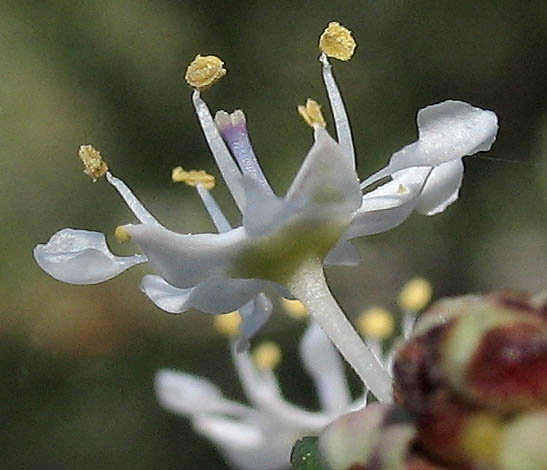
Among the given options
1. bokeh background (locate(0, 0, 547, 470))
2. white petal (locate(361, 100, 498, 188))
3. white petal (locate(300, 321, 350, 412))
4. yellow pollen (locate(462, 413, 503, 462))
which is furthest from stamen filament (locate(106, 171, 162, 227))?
bokeh background (locate(0, 0, 547, 470))

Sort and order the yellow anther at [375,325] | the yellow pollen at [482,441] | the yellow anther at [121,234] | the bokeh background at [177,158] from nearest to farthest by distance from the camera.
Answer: the yellow pollen at [482,441]
the yellow anther at [121,234]
the yellow anther at [375,325]
the bokeh background at [177,158]

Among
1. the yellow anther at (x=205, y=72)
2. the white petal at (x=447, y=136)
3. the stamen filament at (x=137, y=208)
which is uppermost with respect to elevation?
the yellow anther at (x=205, y=72)

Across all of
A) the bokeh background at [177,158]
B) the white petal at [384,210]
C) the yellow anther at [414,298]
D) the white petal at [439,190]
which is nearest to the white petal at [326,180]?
the white petal at [384,210]

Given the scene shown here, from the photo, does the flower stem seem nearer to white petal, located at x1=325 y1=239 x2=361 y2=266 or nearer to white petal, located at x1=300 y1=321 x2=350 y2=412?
white petal, located at x1=325 y1=239 x2=361 y2=266

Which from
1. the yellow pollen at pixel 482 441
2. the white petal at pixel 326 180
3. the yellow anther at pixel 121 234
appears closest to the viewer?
the yellow pollen at pixel 482 441

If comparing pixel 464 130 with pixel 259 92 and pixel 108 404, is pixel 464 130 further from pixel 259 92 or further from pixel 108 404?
pixel 259 92

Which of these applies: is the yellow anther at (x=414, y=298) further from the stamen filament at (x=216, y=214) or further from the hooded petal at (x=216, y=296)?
the hooded petal at (x=216, y=296)

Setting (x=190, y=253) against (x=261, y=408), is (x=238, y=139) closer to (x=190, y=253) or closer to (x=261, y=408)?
(x=190, y=253)

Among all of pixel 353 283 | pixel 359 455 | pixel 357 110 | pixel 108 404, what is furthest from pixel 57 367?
pixel 359 455
